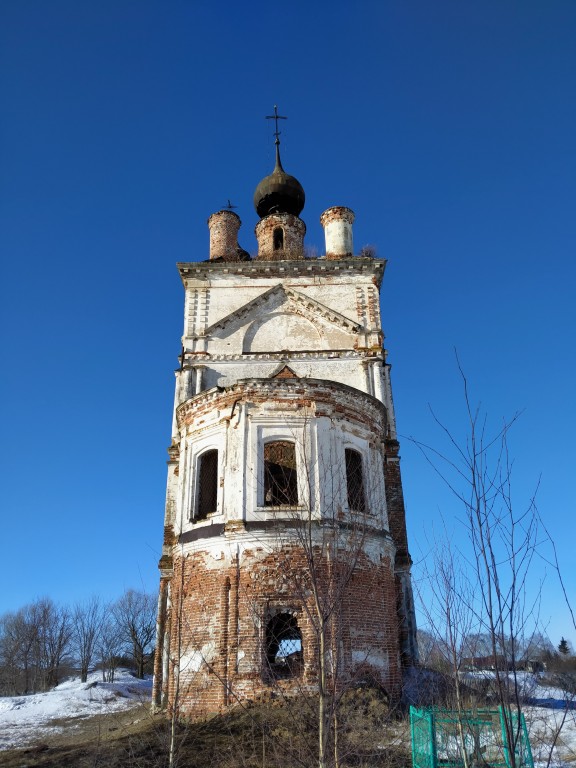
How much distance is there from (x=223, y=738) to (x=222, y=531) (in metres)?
4.21

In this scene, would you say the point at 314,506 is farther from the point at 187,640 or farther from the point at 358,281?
the point at 358,281

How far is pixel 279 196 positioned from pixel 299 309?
7230 mm

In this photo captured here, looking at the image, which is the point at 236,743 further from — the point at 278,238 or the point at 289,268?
the point at 278,238

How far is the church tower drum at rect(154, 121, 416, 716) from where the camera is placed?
39.5 ft

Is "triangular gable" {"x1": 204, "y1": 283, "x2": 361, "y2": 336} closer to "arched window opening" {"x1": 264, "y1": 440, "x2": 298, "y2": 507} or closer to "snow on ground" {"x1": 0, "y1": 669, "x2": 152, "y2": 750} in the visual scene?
"arched window opening" {"x1": 264, "y1": 440, "x2": 298, "y2": 507}

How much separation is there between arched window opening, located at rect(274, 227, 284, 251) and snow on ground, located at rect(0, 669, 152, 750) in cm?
1666

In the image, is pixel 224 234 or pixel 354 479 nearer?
pixel 354 479

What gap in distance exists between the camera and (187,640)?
12.7 meters

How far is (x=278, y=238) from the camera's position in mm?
24328

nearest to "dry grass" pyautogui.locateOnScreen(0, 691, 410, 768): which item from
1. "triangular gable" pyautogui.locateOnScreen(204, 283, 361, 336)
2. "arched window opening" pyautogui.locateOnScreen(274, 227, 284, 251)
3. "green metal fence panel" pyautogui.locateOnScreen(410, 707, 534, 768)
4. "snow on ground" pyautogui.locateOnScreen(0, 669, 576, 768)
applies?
"green metal fence panel" pyautogui.locateOnScreen(410, 707, 534, 768)

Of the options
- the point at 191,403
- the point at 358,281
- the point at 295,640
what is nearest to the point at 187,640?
the point at 295,640

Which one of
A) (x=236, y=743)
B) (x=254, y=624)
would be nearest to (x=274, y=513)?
(x=254, y=624)

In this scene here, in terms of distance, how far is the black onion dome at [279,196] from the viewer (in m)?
25.5

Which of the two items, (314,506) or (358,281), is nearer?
(314,506)
